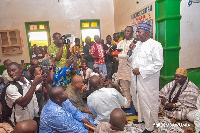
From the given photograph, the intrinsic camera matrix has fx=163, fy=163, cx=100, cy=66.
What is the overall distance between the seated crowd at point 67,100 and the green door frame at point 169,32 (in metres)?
0.44

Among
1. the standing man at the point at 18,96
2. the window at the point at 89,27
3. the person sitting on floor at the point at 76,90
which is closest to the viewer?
the standing man at the point at 18,96

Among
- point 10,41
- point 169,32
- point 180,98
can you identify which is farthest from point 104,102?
point 10,41

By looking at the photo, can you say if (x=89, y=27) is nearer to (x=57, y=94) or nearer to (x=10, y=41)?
(x=10, y=41)

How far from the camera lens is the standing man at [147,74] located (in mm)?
2811

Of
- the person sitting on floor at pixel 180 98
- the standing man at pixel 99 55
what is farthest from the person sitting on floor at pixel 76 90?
the standing man at pixel 99 55

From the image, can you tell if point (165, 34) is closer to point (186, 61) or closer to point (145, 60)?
point (186, 61)

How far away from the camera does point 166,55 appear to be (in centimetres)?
379

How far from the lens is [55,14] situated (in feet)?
27.1

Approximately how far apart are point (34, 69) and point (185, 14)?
3.50 metres

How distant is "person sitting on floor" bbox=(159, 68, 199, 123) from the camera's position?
127 inches

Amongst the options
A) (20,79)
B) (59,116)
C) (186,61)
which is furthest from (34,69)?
(186,61)

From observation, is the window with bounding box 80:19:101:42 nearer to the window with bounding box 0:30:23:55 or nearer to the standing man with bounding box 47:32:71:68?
the window with bounding box 0:30:23:55

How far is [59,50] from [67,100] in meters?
1.22

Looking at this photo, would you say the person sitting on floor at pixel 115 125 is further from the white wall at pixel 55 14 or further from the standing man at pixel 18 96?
the white wall at pixel 55 14
